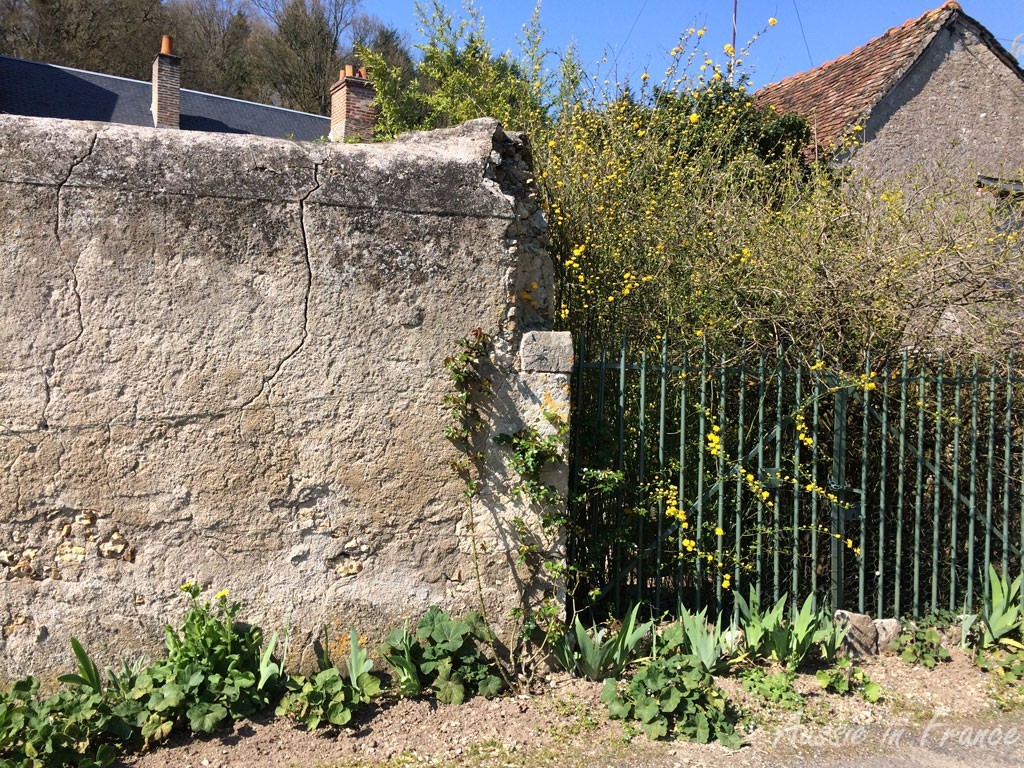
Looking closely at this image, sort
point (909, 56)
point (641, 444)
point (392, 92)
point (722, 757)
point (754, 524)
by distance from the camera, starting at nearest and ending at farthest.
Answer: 1. point (722, 757)
2. point (641, 444)
3. point (754, 524)
4. point (909, 56)
5. point (392, 92)

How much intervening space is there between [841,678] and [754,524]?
840 millimetres

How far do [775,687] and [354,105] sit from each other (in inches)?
579

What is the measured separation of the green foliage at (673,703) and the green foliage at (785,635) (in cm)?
43

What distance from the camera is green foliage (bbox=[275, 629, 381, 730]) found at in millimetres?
3111

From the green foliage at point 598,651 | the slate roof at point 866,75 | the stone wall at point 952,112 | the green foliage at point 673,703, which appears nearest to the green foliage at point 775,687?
the green foliage at point 673,703

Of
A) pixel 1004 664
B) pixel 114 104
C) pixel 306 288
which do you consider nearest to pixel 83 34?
pixel 114 104

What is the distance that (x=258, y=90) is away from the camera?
2408 cm

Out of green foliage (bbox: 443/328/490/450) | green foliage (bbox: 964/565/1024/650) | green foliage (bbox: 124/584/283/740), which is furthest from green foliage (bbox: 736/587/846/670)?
green foliage (bbox: 124/584/283/740)

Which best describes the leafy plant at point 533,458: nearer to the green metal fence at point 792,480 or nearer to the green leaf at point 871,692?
the green metal fence at point 792,480

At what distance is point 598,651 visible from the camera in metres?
3.50

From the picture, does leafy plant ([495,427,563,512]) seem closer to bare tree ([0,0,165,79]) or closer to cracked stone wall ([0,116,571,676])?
cracked stone wall ([0,116,571,676])

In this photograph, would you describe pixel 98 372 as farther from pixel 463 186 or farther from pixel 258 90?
pixel 258 90

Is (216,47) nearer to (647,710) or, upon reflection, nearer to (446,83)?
(446,83)

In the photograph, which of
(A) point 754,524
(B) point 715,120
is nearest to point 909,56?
(B) point 715,120
